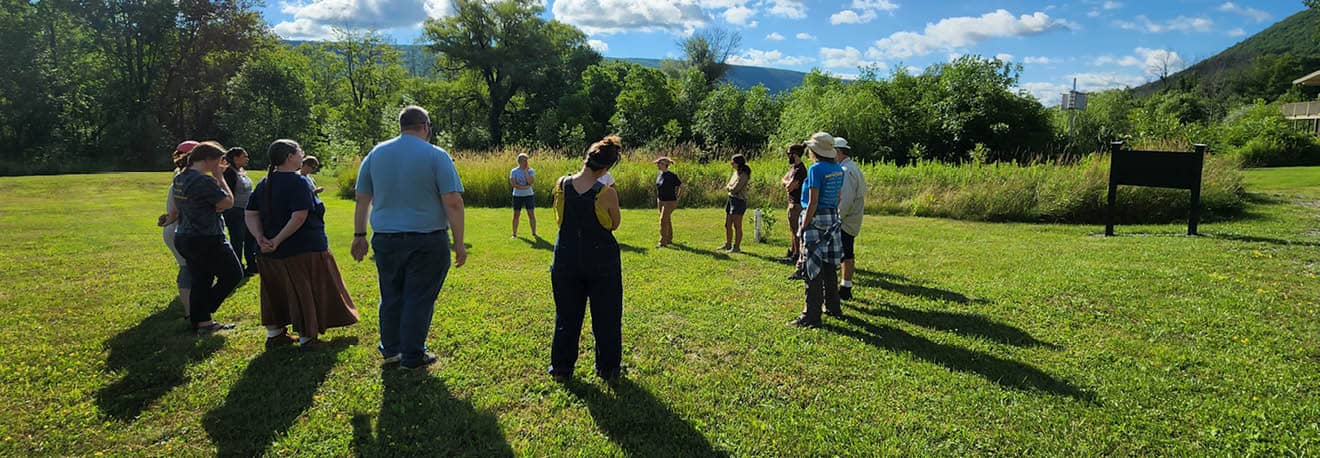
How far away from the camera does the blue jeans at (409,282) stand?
158 inches

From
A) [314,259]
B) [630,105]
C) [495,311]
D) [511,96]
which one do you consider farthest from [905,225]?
[511,96]

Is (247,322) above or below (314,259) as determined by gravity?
below

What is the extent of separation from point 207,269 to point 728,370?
4.19 m

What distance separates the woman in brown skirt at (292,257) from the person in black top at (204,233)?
0.53 m

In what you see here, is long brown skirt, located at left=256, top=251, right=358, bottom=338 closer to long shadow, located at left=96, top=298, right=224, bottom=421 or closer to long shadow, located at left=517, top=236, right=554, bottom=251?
long shadow, located at left=96, top=298, right=224, bottom=421

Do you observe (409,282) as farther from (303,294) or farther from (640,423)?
(640,423)

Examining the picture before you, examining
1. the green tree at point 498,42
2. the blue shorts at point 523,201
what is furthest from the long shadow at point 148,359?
the green tree at point 498,42

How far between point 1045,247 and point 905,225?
318 cm

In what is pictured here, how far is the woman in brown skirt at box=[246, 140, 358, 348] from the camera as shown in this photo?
4.46 metres

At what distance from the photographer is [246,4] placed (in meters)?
43.5

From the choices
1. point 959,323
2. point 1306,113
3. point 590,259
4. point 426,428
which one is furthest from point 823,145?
point 1306,113

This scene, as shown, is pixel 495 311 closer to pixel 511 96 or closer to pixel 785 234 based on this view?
→ pixel 785 234

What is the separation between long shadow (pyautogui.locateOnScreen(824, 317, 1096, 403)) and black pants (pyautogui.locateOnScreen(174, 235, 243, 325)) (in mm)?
4986

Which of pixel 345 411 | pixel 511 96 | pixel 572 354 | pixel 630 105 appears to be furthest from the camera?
pixel 511 96
